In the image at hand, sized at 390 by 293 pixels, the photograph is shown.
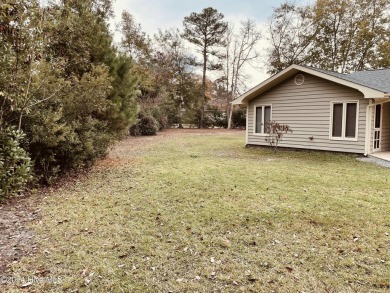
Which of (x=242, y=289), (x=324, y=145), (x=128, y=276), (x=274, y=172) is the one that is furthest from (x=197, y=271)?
(x=324, y=145)

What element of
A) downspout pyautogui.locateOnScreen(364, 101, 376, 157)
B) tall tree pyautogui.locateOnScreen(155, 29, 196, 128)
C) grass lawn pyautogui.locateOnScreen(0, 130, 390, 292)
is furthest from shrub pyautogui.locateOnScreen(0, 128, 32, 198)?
tall tree pyautogui.locateOnScreen(155, 29, 196, 128)

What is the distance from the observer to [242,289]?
2277mm

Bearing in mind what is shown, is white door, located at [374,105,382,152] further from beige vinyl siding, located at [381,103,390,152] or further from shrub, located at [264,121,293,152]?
shrub, located at [264,121,293,152]

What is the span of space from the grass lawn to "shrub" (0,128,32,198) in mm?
641

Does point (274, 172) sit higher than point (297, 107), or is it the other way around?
point (297, 107)

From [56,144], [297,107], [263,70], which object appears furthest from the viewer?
[263,70]

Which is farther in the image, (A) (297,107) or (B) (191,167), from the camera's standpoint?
(A) (297,107)

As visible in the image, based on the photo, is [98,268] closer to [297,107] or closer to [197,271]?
[197,271]

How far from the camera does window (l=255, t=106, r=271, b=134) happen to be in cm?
1140

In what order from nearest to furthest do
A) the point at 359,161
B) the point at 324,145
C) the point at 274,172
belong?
the point at 274,172
the point at 359,161
the point at 324,145

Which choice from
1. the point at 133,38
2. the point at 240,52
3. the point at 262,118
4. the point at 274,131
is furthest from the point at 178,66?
the point at 274,131

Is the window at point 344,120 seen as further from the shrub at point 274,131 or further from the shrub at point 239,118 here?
the shrub at point 239,118

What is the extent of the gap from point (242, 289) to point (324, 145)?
8.67m

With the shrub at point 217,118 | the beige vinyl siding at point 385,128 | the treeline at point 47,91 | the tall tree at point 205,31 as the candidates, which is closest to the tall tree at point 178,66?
the tall tree at point 205,31
